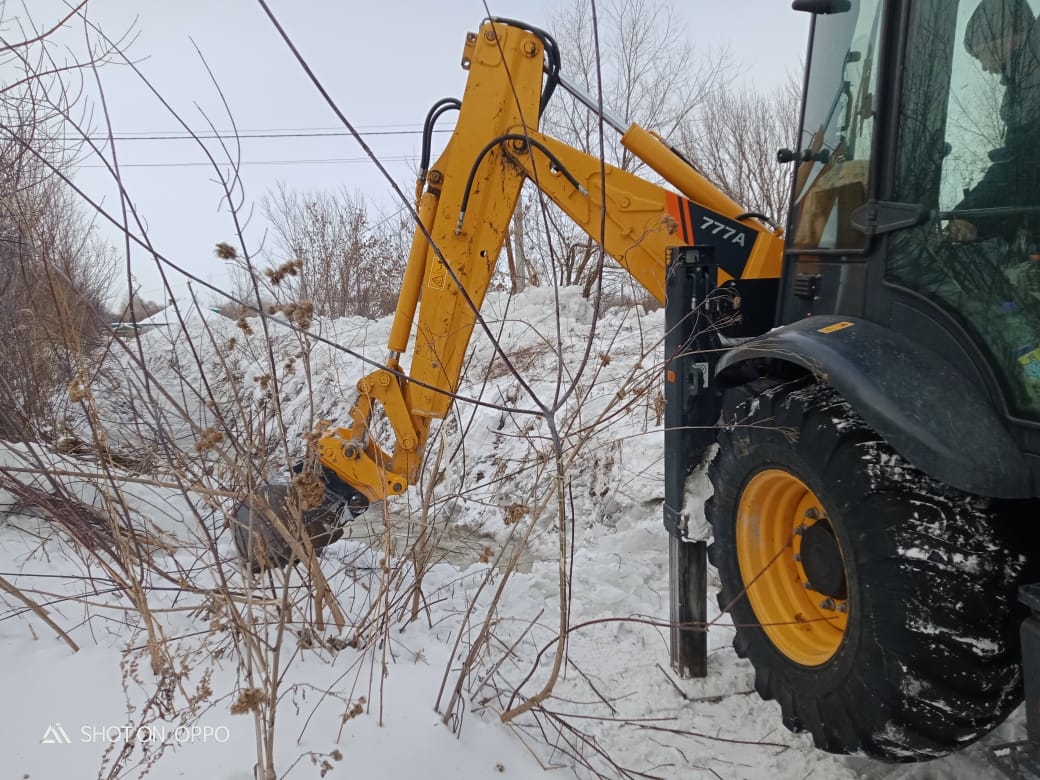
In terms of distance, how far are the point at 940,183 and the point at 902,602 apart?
3.34ft

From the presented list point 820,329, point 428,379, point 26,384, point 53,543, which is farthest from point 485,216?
point 26,384

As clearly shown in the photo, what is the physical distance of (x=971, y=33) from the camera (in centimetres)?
153

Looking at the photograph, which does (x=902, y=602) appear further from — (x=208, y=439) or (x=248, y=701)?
(x=208, y=439)

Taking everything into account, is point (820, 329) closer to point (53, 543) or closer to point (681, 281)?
point (681, 281)

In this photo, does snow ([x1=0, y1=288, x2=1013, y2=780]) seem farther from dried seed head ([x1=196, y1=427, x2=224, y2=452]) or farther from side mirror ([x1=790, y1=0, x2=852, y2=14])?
side mirror ([x1=790, y1=0, x2=852, y2=14])

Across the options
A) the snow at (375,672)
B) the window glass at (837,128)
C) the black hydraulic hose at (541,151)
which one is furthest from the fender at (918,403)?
the black hydraulic hose at (541,151)

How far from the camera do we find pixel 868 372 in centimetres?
159

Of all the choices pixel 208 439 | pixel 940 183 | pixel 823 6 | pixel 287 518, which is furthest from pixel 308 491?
pixel 823 6

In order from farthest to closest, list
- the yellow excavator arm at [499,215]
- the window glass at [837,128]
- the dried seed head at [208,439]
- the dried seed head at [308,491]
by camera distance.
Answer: the yellow excavator arm at [499,215] → the window glass at [837,128] → the dried seed head at [308,491] → the dried seed head at [208,439]

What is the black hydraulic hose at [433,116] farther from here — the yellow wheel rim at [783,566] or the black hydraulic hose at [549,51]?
the yellow wheel rim at [783,566]

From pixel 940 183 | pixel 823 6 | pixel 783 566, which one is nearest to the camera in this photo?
pixel 940 183

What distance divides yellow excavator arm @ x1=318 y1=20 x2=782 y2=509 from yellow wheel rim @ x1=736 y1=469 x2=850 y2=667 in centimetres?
92

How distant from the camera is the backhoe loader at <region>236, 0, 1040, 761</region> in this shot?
145 cm

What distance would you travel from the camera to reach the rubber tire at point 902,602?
4.72 feet
